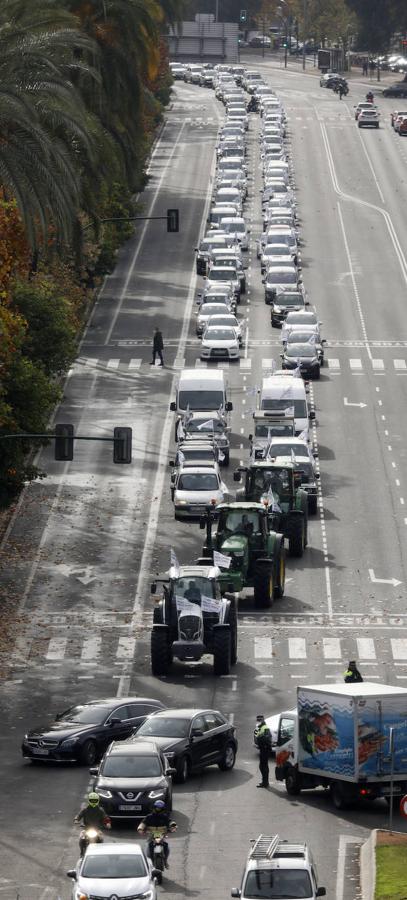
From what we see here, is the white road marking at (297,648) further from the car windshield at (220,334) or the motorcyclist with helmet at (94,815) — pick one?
the car windshield at (220,334)

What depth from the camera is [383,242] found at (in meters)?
114

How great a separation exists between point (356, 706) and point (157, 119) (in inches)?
4767

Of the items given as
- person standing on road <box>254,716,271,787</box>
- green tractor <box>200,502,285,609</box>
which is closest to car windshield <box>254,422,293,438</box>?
green tractor <box>200,502,285,609</box>

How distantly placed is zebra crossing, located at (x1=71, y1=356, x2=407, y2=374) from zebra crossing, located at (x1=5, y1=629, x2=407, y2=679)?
3397 cm

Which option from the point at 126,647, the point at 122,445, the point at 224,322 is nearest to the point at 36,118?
the point at 122,445

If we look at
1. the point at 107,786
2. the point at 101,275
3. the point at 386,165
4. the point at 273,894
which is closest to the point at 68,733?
the point at 107,786

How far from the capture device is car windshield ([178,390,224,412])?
2965 inches

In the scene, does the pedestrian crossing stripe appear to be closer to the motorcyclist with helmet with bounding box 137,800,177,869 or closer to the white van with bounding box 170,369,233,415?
the motorcyclist with helmet with bounding box 137,800,177,869

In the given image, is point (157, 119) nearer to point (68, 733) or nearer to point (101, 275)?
point (101, 275)

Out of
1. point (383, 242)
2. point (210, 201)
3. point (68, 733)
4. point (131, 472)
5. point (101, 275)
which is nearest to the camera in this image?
point (68, 733)

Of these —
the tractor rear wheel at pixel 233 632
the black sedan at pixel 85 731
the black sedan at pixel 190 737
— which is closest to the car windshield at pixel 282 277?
the tractor rear wheel at pixel 233 632

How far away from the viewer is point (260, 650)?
172 ft

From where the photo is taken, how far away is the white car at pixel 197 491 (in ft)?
215

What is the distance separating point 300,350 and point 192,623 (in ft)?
123
